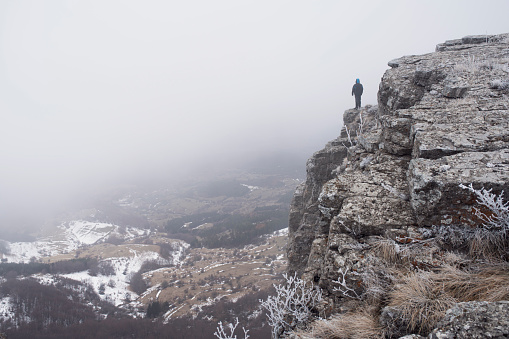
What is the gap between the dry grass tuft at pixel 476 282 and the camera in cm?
419

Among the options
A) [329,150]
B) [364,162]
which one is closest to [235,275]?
[329,150]

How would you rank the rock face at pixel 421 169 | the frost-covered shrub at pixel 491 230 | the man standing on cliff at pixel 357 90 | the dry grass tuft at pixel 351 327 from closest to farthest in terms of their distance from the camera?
the dry grass tuft at pixel 351 327
the frost-covered shrub at pixel 491 230
the rock face at pixel 421 169
the man standing on cliff at pixel 357 90

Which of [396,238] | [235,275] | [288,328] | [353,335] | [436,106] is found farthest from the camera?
[235,275]

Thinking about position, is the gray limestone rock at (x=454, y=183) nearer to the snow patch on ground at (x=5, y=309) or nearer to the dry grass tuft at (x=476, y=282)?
the dry grass tuft at (x=476, y=282)

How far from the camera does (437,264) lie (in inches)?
211

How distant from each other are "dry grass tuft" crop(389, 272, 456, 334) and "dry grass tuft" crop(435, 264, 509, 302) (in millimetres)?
218

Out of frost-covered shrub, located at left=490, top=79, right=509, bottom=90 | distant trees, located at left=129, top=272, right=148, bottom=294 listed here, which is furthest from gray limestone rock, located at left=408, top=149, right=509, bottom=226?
distant trees, located at left=129, top=272, right=148, bottom=294

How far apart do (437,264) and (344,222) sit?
8.43 feet

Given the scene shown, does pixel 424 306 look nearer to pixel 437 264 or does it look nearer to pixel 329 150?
pixel 437 264

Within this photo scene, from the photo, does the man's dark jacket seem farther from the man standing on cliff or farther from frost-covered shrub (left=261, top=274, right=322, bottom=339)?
frost-covered shrub (left=261, top=274, right=322, bottom=339)

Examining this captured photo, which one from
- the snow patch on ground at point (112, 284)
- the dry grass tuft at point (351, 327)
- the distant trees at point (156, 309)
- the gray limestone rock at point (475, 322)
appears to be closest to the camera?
the gray limestone rock at point (475, 322)

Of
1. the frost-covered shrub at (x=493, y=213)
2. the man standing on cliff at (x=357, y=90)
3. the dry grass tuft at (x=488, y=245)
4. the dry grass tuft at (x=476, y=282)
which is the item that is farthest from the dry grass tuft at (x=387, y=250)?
the man standing on cliff at (x=357, y=90)

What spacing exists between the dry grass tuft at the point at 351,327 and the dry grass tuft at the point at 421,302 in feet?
1.84

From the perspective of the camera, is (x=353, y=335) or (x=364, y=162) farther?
(x=364, y=162)
